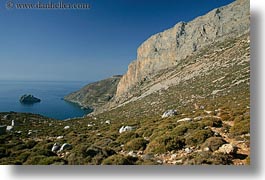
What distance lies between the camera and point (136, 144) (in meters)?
7.83

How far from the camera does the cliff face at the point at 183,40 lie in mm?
47734

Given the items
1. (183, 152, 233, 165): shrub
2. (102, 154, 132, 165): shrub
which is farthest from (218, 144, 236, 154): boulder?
(102, 154, 132, 165): shrub

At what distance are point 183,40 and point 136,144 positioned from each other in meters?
60.3

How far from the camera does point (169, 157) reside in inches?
288

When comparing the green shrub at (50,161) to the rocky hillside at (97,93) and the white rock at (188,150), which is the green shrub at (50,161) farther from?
the rocky hillside at (97,93)

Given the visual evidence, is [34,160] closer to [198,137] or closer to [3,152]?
[3,152]

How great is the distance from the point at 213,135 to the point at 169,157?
1305 millimetres

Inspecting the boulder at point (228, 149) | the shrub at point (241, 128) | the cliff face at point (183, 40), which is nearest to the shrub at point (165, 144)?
the boulder at point (228, 149)

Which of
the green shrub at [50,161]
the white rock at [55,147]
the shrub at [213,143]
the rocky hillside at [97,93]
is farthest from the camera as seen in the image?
the rocky hillside at [97,93]

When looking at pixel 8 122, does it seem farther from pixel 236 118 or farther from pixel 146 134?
pixel 236 118

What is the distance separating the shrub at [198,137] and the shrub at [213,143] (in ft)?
0.59

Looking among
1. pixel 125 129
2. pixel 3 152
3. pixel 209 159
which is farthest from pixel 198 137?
pixel 3 152

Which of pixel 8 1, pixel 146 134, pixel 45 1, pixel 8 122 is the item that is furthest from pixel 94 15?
pixel 8 122

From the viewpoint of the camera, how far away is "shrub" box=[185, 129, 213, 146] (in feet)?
24.6
